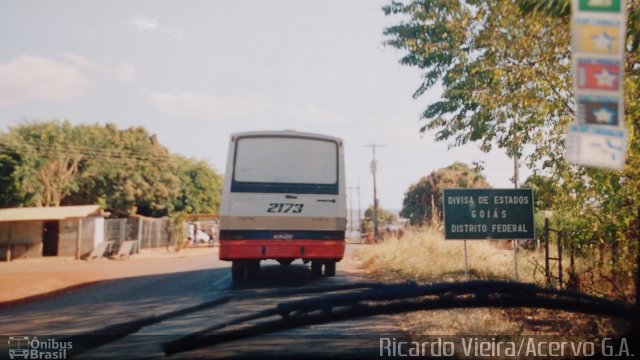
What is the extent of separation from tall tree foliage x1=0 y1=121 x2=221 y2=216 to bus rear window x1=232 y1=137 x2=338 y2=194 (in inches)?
920

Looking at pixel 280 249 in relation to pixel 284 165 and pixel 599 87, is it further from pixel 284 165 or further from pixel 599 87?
pixel 599 87

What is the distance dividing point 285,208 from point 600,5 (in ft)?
26.1

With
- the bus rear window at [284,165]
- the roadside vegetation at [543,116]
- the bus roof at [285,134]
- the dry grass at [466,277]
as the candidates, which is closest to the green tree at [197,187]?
the dry grass at [466,277]

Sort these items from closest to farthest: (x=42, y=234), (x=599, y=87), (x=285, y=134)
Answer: (x=599, y=87)
(x=285, y=134)
(x=42, y=234)

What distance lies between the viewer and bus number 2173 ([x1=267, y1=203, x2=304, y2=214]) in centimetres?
930

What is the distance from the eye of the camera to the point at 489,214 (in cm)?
777

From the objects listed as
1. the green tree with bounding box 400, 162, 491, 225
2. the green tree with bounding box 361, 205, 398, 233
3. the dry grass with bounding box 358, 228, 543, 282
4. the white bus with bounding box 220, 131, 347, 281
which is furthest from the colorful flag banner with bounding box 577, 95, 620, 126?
the green tree with bounding box 361, 205, 398, 233

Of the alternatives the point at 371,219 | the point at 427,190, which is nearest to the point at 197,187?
the point at 371,219

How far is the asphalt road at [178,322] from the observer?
94.3 inches

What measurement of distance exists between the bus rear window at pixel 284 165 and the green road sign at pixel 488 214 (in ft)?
9.50

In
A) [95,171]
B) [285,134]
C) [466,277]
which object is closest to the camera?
[466,277]

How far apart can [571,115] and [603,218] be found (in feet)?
5.36

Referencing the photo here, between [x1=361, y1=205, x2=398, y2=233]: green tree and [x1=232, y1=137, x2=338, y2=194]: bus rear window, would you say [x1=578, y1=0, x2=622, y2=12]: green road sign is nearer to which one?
[x1=232, y1=137, x2=338, y2=194]: bus rear window

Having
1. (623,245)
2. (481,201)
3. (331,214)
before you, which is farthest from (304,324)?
(331,214)
